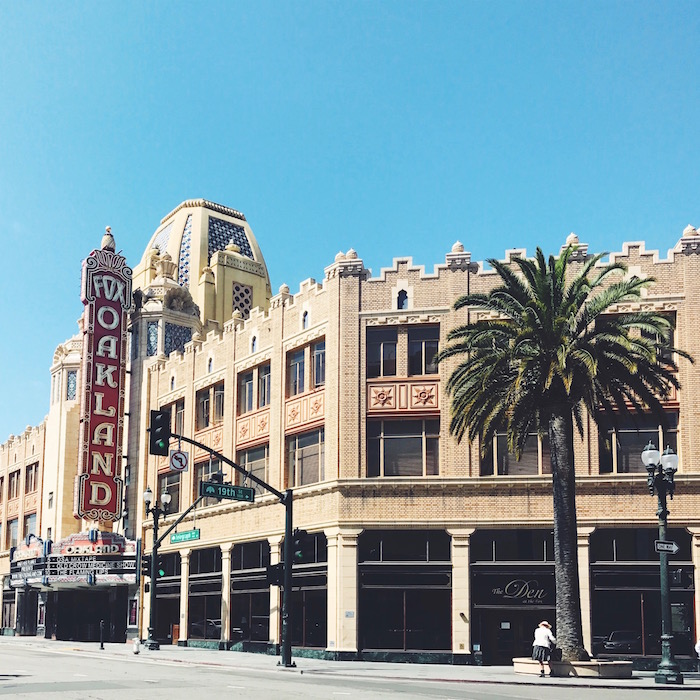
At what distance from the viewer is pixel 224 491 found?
36.0 meters

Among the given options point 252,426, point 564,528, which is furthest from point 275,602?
point 564,528

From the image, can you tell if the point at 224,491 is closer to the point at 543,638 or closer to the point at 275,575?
the point at 275,575

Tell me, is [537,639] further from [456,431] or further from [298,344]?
[298,344]

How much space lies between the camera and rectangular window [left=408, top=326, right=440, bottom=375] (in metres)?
43.1

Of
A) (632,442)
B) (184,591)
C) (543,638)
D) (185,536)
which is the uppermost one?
(632,442)

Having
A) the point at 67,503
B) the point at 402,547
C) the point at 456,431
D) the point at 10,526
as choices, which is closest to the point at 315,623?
the point at 402,547

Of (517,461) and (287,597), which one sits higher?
(517,461)

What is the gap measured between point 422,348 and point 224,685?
63.3 ft

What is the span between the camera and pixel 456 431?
3969 cm

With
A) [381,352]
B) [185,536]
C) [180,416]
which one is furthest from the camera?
[180,416]

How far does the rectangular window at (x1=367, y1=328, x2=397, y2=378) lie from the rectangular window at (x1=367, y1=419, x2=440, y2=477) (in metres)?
2.13

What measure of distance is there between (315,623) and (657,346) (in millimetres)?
18523

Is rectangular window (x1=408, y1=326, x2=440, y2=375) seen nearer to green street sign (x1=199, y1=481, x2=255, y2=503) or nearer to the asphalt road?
green street sign (x1=199, y1=481, x2=255, y2=503)

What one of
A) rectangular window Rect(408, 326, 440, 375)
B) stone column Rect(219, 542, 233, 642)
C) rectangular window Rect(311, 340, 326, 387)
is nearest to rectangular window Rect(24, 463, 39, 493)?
stone column Rect(219, 542, 233, 642)
